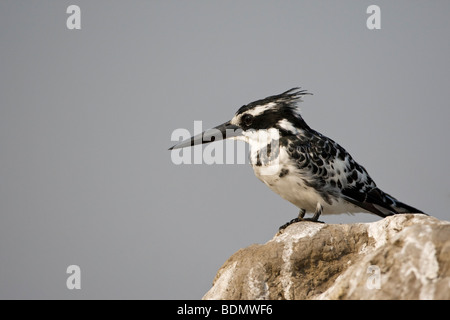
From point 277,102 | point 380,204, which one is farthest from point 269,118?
point 380,204

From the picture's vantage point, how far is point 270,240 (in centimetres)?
650

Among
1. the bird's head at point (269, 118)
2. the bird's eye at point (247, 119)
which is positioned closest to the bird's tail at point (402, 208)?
the bird's head at point (269, 118)

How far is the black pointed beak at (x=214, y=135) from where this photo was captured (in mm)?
8086

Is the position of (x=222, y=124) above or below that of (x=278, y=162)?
above

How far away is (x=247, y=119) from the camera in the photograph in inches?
312

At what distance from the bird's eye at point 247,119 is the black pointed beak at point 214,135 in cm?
13

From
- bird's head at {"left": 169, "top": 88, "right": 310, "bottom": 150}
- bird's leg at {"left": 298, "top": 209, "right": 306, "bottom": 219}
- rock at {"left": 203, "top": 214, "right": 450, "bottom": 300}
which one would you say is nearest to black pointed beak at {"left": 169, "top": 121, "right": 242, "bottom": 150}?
bird's head at {"left": 169, "top": 88, "right": 310, "bottom": 150}

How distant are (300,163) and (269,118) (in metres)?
0.82

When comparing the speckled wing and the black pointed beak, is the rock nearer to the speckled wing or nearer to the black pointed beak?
the speckled wing

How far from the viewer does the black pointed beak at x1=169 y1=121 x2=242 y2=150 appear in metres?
8.09

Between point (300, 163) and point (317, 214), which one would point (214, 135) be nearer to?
point (300, 163)

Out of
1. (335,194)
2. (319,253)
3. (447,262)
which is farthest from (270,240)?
(447,262)
